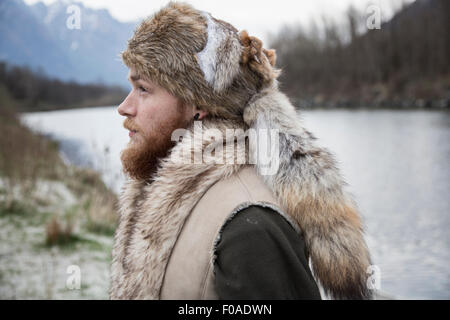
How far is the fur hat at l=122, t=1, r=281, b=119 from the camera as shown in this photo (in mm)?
1777

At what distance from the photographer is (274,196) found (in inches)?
61.6

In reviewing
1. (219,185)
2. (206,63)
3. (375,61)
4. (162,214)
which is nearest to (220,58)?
(206,63)

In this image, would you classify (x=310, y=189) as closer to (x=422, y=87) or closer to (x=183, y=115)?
(x=183, y=115)

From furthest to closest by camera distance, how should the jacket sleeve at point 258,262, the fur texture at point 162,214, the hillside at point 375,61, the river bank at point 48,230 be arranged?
the hillside at point 375,61, the river bank at point 48,230, the fur texture at point 162,214, the jacket sleeve at point 258,262

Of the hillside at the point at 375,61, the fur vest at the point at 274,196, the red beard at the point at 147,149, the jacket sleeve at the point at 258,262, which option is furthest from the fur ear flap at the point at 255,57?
the hillside at the point at 375,61

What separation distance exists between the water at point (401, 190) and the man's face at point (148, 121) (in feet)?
2.06

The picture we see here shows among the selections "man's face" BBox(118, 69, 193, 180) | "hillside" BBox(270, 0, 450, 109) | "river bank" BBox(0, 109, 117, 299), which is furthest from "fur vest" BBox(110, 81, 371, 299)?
"hillside" BBox(270, 0, 450, 109)

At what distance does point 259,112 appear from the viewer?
1.69 m

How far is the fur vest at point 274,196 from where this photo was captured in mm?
1552

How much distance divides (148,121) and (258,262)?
772mm

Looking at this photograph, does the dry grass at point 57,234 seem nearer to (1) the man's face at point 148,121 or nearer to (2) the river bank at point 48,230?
(2) the river bank at point 48,230

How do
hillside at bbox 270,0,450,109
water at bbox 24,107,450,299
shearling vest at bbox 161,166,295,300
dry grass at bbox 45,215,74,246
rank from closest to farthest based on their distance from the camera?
shearling vest at bbox 161,166,295,300
dry grass at bbox 45,215,74,246
water at bbox 24,107,450,299
hillside at bbox 270,0,450,109

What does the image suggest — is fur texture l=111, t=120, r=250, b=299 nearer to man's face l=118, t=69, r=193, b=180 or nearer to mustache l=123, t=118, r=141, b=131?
man's face l=118, t=69, r=193, b=180
